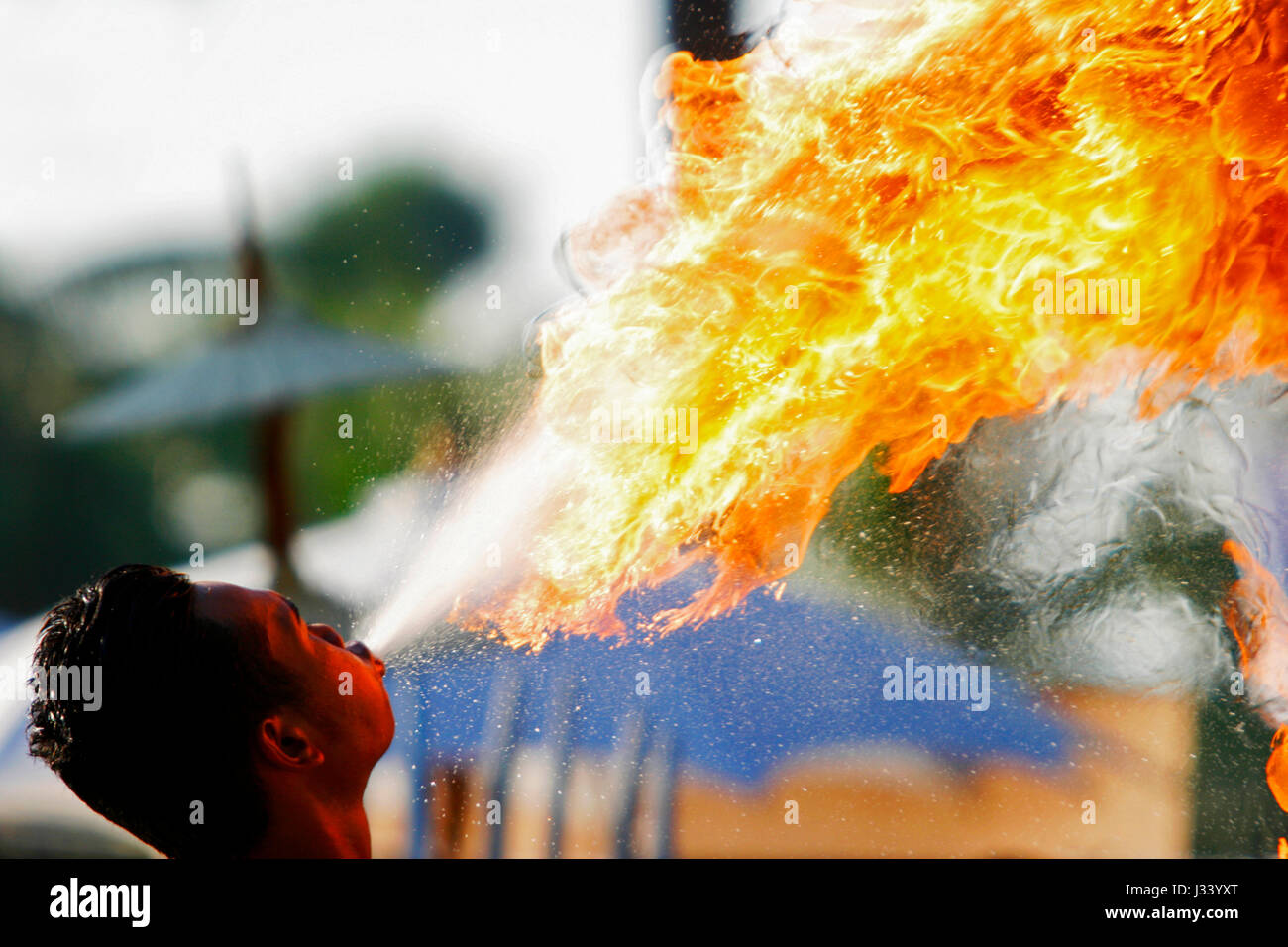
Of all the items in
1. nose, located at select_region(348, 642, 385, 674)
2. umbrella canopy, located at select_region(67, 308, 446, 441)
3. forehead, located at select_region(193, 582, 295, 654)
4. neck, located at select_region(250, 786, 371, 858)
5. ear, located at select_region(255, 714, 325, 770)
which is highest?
umbrella canopy, located at select_region(67, 308, 446, 441)

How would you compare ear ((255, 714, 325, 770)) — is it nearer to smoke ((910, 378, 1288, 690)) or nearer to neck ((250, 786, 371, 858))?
neck ((250, 786, 371, 858))

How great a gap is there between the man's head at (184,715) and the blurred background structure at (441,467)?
1.29 ft

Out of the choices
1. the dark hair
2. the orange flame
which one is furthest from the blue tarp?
the dark hair

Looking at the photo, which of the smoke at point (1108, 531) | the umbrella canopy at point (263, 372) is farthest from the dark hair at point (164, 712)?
the smoke at point (1108, 531)

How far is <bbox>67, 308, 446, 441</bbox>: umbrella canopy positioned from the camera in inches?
A: 109

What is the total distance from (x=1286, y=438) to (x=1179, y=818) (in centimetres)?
140

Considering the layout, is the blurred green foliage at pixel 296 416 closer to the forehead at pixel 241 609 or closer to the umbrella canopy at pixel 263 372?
the umbrella canopy at pixel 263 372

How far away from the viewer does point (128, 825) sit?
2.42 m

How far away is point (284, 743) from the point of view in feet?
7.77

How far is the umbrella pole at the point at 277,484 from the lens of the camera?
279 centimetres

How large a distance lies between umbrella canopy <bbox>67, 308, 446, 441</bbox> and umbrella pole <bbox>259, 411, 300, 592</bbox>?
0.06 meters

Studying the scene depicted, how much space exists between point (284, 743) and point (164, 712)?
37 cm

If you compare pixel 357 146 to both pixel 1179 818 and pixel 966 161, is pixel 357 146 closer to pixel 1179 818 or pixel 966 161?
pixel 966 161

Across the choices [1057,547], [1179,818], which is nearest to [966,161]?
[1057,547]
